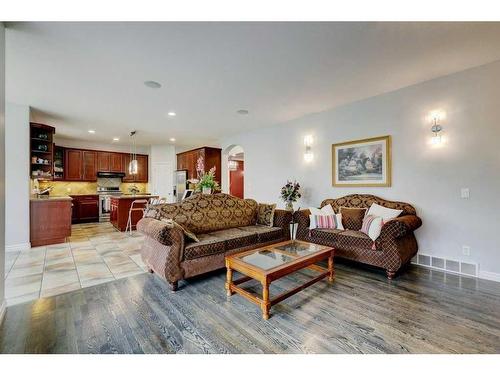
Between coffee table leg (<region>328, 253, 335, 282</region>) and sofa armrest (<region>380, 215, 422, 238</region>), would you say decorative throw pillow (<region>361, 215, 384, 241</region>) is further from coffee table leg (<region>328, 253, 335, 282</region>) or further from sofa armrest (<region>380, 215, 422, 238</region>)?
coffee table leg (<region>328, 253, 335, 282</region>)

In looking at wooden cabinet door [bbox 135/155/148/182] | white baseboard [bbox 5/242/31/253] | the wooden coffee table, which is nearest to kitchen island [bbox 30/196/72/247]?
white baseboard [bbox 5/242/31/253]

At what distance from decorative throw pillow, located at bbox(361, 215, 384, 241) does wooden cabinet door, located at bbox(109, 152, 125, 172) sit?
7.71 metres

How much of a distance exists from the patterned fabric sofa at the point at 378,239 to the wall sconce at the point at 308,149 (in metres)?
1.20

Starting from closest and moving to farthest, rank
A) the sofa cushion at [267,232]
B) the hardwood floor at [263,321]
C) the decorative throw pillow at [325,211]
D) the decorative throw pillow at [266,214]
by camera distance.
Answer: the hardwood floor at [263,321]
the sofa cushion at [267,232]
the decorative throw pillow at [325,211]
the decorative throw pillow at [266,214]

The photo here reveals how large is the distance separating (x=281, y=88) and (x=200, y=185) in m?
2.00

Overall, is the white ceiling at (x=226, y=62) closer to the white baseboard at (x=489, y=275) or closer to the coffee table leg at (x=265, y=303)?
the coffee table leg at (x=265, y=303)

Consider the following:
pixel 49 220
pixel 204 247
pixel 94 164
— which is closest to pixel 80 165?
pixel 94 164

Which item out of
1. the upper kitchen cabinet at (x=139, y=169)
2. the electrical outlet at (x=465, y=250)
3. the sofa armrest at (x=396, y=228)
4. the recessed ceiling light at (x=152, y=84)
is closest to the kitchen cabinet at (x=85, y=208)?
the upper kitchen cabinet at (x=139, y=169)

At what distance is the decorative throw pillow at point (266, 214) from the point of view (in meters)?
3.81

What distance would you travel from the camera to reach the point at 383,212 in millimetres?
3301

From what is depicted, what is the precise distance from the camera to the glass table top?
2264mm

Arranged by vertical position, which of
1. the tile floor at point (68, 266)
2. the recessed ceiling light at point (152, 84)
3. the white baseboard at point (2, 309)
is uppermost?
the recessed ceiling light at point (152, 84)

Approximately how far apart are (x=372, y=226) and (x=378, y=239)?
19 centimetres
